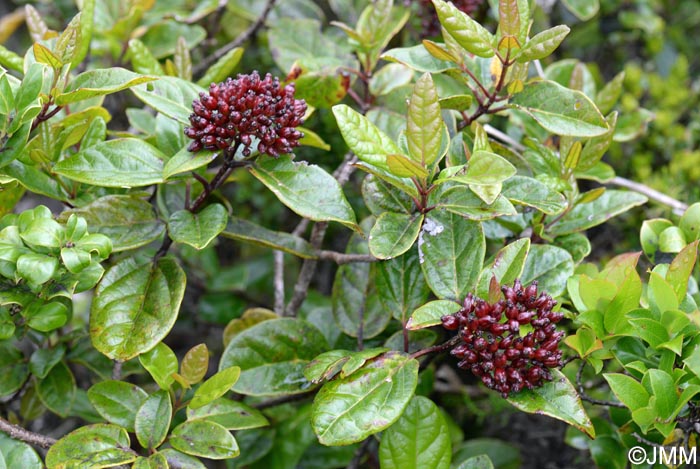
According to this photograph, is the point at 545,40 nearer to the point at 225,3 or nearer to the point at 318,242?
the point at 318,242

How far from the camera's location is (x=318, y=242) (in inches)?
59.6

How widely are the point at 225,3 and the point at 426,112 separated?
3.86 ft

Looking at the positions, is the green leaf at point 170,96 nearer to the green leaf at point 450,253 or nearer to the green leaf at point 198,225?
the green leaf at point 198,225

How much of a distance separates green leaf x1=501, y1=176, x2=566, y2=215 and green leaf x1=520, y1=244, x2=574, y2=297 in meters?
0.10

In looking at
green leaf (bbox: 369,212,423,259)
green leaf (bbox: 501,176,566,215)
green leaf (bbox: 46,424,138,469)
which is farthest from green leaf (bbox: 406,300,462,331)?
green leaf (bbox: 46,424,138,469)

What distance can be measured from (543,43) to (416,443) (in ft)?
2.52

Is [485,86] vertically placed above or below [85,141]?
above

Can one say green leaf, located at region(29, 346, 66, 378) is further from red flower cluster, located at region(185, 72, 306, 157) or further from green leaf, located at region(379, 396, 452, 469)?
green leaf, located at region(379, 396, 452, 469)

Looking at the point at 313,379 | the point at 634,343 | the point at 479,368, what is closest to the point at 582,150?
the point at 634,343

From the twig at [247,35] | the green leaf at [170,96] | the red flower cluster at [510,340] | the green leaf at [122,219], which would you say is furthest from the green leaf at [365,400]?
the twig at [247,35]

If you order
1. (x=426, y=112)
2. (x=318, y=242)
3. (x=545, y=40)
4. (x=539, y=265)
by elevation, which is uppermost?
(x=545, y=40)

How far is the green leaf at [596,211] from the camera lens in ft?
4.51

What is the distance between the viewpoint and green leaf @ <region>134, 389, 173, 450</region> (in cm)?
121

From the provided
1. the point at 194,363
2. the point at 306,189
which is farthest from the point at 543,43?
the point at 194,363
